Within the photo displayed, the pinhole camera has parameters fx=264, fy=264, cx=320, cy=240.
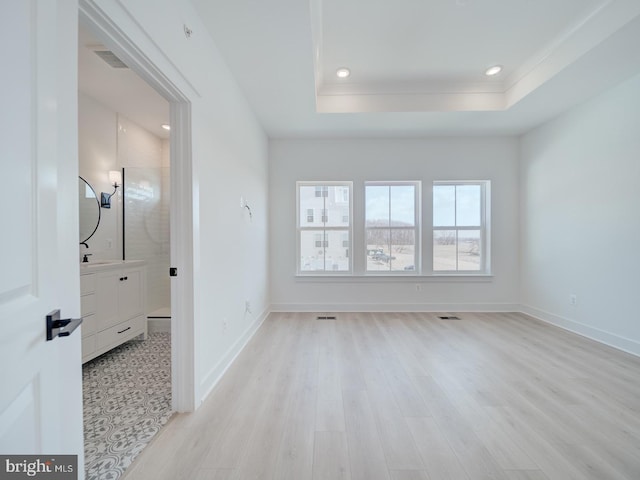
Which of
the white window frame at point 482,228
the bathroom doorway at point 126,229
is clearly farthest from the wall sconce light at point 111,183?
the white window frame at point 482,228

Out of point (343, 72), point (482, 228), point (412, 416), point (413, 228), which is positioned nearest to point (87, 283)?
point (412, 416)

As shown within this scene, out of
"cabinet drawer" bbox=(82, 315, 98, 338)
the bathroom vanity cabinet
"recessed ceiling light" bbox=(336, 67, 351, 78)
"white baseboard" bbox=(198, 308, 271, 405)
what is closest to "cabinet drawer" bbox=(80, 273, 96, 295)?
the bathroom vanity cabinet

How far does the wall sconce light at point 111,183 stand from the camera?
3.13 metres

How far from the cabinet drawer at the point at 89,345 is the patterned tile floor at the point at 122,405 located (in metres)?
0.17

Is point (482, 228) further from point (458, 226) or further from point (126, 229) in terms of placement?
point (126, 229)

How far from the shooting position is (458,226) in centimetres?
427

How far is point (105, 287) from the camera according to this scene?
8.24 ft

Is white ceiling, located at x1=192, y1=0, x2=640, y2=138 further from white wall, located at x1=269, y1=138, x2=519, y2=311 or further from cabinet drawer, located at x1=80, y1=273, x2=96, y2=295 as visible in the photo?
cabinet drawer, located at x1=80, y1=273, x2=96, y2=295

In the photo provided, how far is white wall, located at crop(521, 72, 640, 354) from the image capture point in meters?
2.70

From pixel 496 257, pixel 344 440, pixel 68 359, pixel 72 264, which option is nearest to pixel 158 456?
pixel 68 359

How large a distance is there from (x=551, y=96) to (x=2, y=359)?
4548 mm

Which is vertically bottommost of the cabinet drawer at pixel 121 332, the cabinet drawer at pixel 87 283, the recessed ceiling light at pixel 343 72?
the cabinet drawer at pixel 121 332

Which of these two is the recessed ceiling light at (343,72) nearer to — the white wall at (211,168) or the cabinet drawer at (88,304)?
the white wall at (211,168)

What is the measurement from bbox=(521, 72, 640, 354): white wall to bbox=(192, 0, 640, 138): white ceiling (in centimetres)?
34
